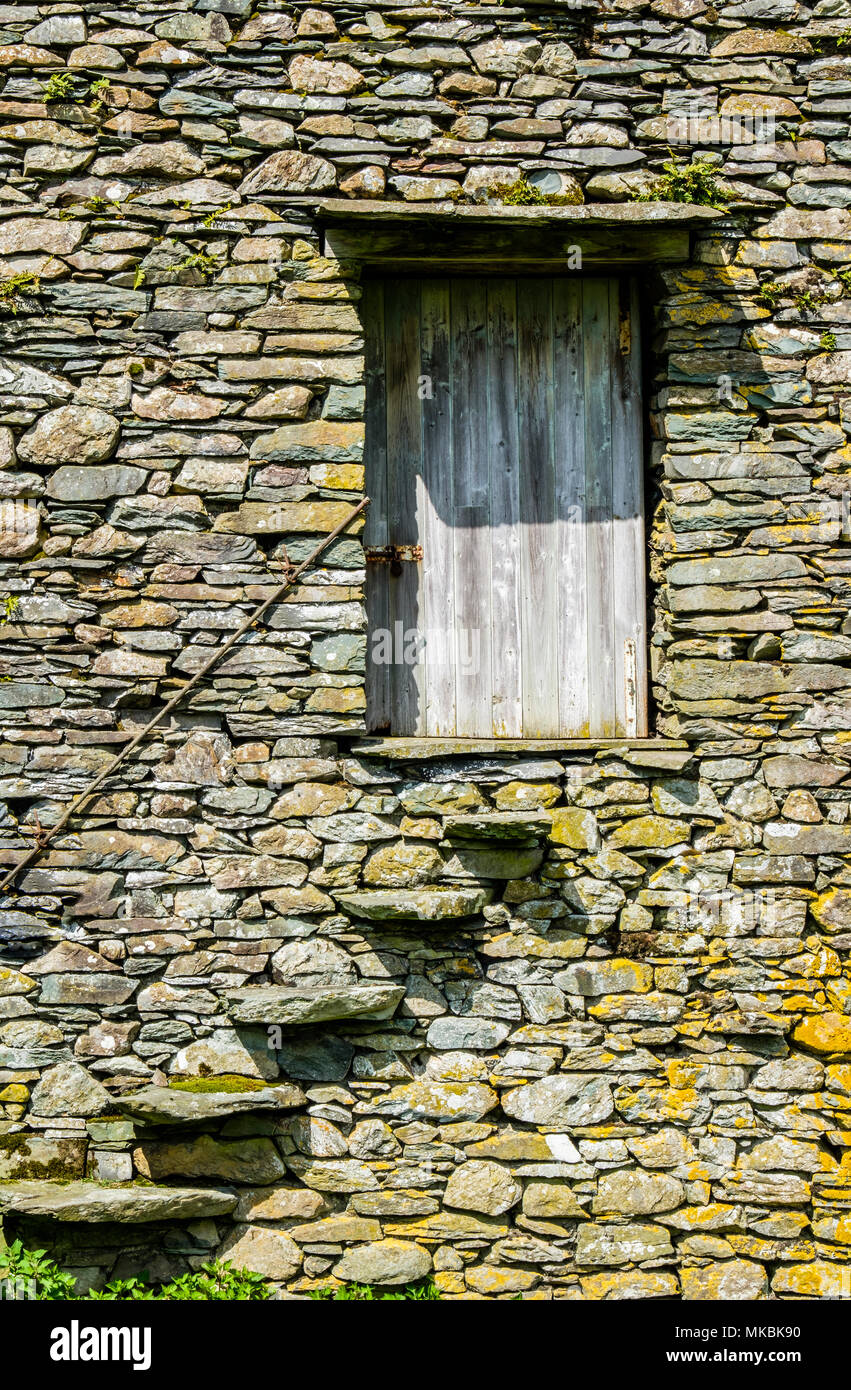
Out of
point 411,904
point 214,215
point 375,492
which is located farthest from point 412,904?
point 214,215

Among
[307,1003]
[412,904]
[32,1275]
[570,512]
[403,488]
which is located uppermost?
[403,488]

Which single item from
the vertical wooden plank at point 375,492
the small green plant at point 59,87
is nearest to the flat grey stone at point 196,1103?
the vertical wooden plank at point 375,492

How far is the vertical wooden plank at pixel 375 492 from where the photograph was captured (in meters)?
4.58

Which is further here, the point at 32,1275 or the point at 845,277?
the point at 845,277

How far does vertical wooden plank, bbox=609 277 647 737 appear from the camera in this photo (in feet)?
15.2

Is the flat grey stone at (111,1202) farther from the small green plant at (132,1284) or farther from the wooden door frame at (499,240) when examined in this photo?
the wooden door frame at (499,240)

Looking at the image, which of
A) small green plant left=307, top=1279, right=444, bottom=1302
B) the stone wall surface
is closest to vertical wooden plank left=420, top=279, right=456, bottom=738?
the stone wall surface

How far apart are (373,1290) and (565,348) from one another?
145 inches

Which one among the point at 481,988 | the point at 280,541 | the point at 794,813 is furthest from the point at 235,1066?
the point at 794,813

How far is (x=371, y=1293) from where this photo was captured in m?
4.12

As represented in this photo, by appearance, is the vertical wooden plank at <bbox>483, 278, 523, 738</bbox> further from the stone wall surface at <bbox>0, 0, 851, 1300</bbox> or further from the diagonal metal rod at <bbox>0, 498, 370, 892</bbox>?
the diagonal metal rod at <bbox>0, 498, 370, 892</bbox>

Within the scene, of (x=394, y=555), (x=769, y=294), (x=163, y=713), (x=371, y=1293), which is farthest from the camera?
(x=394, y=555)

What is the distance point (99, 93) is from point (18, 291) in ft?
2.65

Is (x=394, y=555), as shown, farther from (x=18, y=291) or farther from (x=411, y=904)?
(x=18, y=291)
